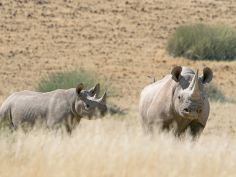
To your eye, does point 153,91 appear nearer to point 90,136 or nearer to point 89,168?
point 90,136

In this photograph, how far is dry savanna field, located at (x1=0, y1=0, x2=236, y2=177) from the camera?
33.4 ft

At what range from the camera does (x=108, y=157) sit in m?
10.3

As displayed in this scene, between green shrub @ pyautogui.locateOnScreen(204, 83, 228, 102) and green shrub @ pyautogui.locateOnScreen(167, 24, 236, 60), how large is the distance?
1006cm

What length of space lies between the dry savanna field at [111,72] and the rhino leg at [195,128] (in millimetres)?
423

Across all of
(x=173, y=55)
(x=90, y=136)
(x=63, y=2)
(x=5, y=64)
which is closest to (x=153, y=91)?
(x=90, y=136)

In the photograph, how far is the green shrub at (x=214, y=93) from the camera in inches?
1227

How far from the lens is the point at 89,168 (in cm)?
983

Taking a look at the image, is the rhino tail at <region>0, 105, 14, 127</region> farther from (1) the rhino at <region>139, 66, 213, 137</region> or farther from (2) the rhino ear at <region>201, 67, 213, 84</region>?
(2) the rhino ear at <region>201, 67, 213, 84</region>

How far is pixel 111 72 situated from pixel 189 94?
26.9 meters

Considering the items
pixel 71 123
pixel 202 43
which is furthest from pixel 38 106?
pixel 202 43

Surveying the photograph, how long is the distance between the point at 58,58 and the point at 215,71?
687 cm

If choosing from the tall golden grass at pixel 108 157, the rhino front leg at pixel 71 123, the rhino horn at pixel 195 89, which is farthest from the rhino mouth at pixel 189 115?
the rhino front leg at pixel 71 123

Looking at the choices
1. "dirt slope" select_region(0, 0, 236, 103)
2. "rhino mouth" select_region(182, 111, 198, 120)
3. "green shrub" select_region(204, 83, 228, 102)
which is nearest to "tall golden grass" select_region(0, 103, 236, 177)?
"rhino mouth" select_region(182, 111, 198, 120)

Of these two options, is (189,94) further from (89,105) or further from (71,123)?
(71,123)
